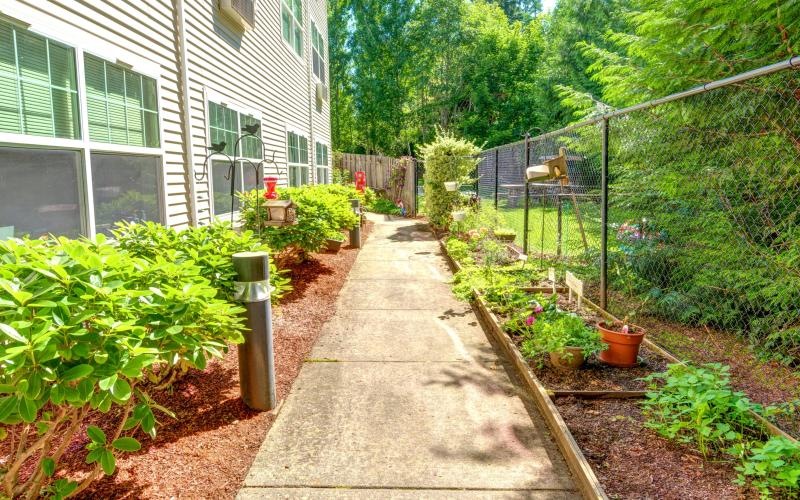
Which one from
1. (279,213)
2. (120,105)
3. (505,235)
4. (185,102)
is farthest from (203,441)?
(505,235)

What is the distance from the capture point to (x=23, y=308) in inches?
62.5

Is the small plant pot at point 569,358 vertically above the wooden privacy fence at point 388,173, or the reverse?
the wooden privacy fence at point 388,173

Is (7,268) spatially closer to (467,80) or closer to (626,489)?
(626,489)

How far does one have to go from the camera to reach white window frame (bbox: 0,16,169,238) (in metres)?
3.18

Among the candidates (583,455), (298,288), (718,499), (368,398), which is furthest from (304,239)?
(718,499)

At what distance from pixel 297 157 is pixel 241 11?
4892 millimetres

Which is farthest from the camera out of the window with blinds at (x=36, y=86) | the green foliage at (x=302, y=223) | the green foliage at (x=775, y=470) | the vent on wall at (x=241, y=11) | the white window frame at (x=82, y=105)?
the vent on wall at (x=241, y=11)

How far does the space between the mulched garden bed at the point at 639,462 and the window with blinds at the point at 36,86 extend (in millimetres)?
3738

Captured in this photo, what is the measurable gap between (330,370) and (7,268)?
92.5 inches

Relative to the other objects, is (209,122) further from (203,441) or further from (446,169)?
(446,169)

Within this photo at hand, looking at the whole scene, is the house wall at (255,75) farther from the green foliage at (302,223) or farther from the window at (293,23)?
the green foliage at (302,223)

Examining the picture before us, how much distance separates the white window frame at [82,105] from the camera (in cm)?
318

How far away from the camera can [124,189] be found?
4.48 meters

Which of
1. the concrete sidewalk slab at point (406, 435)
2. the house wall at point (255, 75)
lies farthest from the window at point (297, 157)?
the concrete sidewalk slab at point (406, 435)
